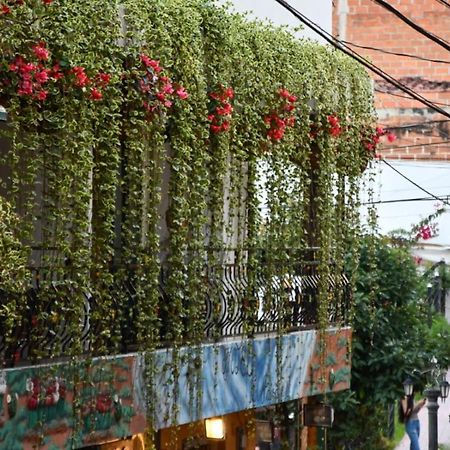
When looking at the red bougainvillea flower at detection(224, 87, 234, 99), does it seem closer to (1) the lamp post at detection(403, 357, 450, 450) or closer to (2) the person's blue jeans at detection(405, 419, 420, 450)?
(1) the lamp post at detection(403, 357, 450, 450)

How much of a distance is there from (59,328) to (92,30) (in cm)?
271

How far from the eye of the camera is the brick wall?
86.1 ft

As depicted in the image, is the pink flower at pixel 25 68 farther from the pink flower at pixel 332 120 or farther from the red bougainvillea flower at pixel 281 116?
the pink flower at pixel 332 120

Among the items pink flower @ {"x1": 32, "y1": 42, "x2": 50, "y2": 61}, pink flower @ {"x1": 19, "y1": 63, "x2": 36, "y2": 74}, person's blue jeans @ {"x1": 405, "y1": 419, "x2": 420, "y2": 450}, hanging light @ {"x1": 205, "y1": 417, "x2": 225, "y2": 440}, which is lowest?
person's blue jeans @ {"x1": 405, "y1": 419, "x2": 420, "y2": 450}

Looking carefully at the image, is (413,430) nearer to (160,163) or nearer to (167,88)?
(160,163)

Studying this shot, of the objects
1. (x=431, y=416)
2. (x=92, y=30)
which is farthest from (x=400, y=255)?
(x=92, y=30)

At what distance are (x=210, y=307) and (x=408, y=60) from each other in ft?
43.2

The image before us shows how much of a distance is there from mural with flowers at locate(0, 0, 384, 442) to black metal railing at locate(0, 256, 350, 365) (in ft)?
0.10

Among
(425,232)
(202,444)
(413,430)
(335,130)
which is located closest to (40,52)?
(335,130)

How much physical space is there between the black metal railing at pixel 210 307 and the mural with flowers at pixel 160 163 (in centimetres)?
3

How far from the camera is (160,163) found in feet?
44.1

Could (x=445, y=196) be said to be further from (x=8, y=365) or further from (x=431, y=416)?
(x=8, y=365)

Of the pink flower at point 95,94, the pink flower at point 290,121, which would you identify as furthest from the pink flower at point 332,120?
the pink flower at point 95,94

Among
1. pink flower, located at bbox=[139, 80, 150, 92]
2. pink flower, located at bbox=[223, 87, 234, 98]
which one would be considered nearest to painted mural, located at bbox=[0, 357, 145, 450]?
pink flower, located at bbox=[139, 80, 150, 92]
